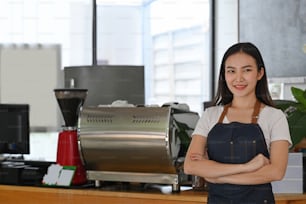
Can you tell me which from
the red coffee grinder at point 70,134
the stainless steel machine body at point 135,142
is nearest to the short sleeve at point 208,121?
the stainless steel machine body at point 135,142

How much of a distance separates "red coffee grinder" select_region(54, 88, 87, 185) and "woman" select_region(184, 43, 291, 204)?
1052mm

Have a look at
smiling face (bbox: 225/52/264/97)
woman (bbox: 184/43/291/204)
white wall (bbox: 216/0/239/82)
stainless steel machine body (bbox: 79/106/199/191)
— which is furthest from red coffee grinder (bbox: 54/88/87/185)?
white wall (bbox: 216/0/239/82)

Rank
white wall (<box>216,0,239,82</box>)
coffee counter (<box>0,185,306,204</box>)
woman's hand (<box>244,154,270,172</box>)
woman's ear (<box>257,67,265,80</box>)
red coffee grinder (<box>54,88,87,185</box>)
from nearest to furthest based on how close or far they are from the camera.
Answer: woman's hand (<box>244,154,270,172</box>)
woman's ear (<box>257,67,265,80</box>)
coffee counter (<box>0,185,306,204</box>)
red coffee grinder (<box>54,88,87,185</box>)
white wall (<box>216,0,239,82</box>)

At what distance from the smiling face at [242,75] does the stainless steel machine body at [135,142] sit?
0.74 m

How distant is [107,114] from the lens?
2398 millimetres

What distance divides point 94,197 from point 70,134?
0.37 m

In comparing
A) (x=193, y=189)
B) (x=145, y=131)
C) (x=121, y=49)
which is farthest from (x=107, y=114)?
(x=121, y=49)

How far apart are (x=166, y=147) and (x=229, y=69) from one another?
0.76 m

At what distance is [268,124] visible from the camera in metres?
1.53

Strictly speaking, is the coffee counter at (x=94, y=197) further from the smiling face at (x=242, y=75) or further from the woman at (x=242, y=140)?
the smiling face at (x=242, y=75)

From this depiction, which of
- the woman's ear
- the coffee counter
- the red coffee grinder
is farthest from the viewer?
the red coffee grinder

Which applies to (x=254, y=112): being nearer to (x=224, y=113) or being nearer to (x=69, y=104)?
(x=224, y=113)

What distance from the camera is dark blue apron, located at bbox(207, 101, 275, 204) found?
4.96 ft

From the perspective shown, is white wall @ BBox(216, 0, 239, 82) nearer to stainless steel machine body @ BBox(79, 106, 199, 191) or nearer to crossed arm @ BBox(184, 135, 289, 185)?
stainless steel machine body @ BBox(79, 106, 199, 191)
